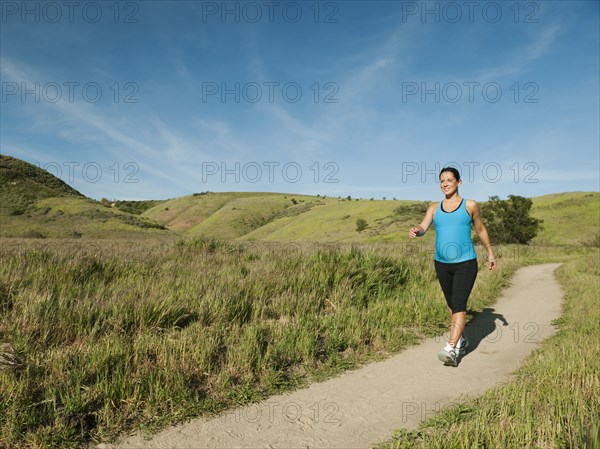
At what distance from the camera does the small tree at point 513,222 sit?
116 ft

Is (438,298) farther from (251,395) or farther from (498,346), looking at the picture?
(251,395)

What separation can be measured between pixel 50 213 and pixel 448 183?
44565 millimetres

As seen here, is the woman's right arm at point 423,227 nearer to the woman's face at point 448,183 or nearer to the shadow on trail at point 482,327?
the woman's face at point 448,183

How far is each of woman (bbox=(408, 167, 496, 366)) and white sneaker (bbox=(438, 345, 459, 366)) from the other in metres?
0.10

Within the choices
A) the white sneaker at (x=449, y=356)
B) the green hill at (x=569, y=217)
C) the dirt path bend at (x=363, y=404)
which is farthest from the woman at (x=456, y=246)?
the green hill at (x=569, y=217)

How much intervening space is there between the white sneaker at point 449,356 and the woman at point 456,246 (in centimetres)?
10

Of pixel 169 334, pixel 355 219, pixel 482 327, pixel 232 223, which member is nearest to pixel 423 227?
pixel 482 327

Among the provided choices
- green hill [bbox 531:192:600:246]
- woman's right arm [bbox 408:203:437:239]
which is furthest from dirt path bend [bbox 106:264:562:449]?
green hill [bbox 531:192:600:246]

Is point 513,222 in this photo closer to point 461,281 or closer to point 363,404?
point 461,281

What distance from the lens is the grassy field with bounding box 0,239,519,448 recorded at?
10.4 ft

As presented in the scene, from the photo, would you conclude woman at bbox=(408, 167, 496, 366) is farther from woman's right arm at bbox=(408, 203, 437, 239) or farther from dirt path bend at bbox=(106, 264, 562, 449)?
dirt path bend at bbox=(106, 264, 562, 449)

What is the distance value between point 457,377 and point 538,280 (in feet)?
34.9

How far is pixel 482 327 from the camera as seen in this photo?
6797 mm

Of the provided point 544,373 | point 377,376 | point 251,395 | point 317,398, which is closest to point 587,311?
point 544,373
